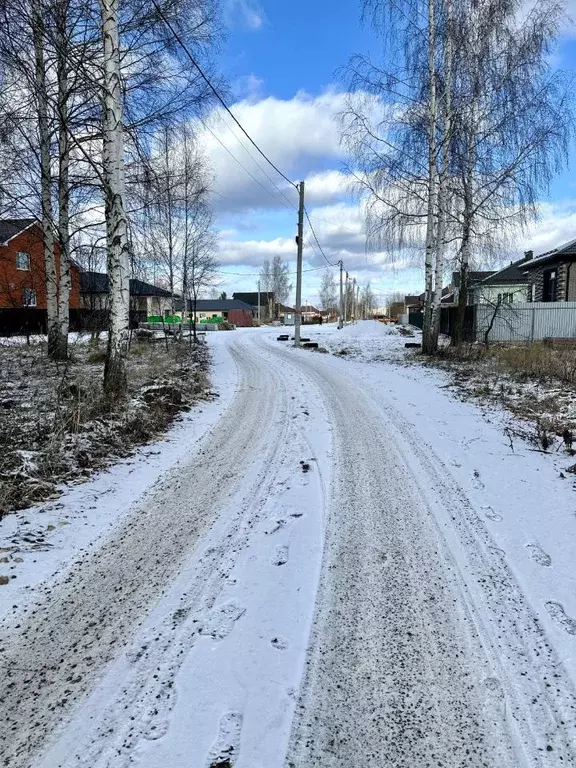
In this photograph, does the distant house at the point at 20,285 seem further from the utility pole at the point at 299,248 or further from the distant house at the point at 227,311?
the distant house at the point at 227,311

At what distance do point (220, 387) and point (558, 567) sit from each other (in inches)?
298

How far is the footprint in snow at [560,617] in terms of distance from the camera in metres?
2.33

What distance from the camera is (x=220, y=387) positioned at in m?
9.73

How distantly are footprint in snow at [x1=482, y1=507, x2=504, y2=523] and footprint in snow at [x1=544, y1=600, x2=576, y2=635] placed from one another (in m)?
1.03

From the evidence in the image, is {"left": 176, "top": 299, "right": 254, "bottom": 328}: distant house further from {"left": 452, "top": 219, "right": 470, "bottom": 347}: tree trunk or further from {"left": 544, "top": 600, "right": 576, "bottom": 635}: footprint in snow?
{"left": 544, "top": 600, "right": 576, "bottom": 635}: footprint in snow

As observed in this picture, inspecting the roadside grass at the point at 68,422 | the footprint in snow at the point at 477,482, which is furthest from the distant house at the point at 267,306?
the footprint in snow at the point at 477,482

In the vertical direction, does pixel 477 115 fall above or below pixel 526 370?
above

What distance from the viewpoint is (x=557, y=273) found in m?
23.2

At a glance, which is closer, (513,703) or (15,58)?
(513,703)

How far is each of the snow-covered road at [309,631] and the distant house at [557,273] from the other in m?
21.3

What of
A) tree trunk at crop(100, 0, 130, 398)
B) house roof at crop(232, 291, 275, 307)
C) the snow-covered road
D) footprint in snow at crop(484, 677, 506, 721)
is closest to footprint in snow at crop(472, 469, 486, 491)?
the snow-covered road

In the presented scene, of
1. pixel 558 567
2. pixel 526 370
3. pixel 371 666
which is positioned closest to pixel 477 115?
pixel 526 370

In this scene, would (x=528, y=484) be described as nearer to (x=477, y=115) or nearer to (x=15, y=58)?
(x=15, y=58)

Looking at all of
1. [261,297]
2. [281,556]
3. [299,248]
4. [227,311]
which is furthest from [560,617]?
[261,297]
